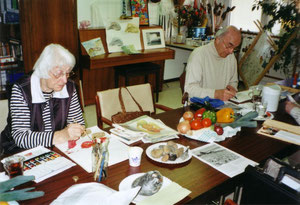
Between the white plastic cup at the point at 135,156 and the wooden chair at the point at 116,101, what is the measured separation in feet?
2.10

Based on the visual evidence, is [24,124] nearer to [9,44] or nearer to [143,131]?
[143,131]

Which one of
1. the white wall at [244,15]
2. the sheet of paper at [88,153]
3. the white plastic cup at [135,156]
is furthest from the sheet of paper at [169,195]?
the white wall at [244,15]

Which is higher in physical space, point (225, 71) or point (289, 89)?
point (225, 71)

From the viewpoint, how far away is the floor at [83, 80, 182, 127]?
393cm

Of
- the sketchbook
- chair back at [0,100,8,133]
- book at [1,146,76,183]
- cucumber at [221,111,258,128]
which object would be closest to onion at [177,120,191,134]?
cucumber at [221,111,258,128]

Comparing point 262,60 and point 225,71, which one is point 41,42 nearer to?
point 225,71

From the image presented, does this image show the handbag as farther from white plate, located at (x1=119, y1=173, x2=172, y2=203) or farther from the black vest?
white plate, located at (x1=119, y1=173, x2=172, y2=203)

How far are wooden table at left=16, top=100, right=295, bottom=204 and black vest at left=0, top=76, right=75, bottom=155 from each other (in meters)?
0.32

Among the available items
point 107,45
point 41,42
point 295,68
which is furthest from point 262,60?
point 41,42

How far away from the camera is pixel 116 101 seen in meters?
2.14

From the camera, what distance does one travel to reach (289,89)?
2.76 meters

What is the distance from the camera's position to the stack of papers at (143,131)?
1.63 meters

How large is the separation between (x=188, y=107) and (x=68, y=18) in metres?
2.14

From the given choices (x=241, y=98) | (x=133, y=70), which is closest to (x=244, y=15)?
(x=133, y=70)
